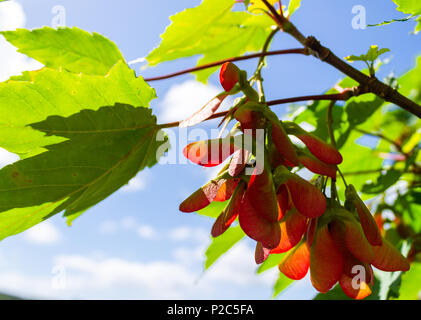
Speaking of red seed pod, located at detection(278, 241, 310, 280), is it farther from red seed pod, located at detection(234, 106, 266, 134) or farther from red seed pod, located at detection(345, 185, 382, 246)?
red seed pod, located at detection(234, 106, 266, 134)

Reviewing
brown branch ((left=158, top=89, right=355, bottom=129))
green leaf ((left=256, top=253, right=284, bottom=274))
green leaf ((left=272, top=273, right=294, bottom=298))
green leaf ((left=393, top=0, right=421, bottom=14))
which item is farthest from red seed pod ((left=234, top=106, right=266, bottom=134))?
green leaf ((left=272, top=273, right=294, bottom=298))

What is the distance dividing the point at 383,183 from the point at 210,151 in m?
0.75

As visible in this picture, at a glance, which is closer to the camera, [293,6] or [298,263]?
[298,263]

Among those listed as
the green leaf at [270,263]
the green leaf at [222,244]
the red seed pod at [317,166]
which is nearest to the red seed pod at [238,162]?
the red seed pod at [317,166]

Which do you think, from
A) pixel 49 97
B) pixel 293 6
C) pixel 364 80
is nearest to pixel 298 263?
pixel 364 80

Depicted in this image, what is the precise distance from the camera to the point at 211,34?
1351 mm

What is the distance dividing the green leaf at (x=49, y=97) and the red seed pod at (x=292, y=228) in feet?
1.29

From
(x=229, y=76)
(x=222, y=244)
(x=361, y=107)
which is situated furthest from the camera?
(x=361, y=107)

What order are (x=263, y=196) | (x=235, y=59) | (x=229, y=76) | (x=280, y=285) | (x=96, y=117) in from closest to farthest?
(x=263, y=196) → (x=229, y=76) → (x=96, y=117) → (x=235, y=59) → (x=280, y=285)

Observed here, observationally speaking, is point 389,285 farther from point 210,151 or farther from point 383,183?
point 210,151

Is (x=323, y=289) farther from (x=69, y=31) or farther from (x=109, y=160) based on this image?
(x=69, y=31)
